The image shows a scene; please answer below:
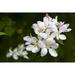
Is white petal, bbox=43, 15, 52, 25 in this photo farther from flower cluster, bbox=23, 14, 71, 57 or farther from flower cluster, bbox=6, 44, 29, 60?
flower cluster, bbox=6, 44, 29, 60

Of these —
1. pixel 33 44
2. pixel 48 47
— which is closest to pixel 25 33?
pixel 33 44

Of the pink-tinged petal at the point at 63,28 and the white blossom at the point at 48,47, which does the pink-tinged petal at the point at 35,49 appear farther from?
the pink-tinged petal at the point at 63,28

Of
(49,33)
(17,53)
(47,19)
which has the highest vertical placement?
(47,19)

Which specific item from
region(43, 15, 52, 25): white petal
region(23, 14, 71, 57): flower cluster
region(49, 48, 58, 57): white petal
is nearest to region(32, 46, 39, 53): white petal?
region(23, 14, 71, 57): flower cluster

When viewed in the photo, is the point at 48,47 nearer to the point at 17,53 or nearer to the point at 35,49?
the point at 35,49
